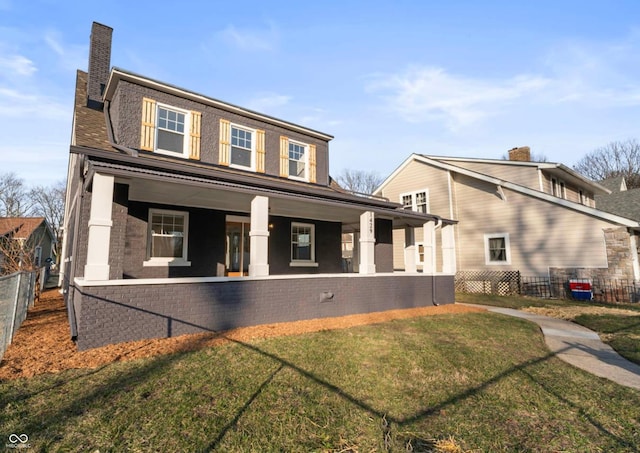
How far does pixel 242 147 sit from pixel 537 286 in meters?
13.6

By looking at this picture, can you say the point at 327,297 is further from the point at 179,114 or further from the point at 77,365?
the point at 179,114

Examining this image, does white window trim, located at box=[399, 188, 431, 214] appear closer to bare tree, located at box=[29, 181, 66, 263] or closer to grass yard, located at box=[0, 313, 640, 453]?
grass yard, located at box=[0, 313, 640, 453]

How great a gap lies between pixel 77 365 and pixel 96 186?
→ 2.80 metres

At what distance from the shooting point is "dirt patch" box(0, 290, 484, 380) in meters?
4.29

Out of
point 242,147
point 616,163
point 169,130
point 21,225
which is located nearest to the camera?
point 169,130

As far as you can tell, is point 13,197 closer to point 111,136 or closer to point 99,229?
point 111,136

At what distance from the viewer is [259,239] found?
6953 millimetres

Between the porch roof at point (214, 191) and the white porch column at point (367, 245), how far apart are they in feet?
0.89

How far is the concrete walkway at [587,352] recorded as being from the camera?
14.9ft

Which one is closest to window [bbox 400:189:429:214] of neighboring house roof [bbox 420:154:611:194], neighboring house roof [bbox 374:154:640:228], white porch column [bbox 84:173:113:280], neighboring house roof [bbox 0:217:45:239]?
neighboring house roof [bbox 374:154:640:228]

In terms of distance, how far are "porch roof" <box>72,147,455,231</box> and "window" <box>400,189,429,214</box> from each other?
7.68 meters

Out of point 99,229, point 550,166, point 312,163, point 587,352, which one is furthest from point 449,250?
point 99,229

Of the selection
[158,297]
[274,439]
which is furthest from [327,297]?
[274,439]

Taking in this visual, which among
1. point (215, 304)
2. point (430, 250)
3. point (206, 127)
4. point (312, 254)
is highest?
point (206, 127)
